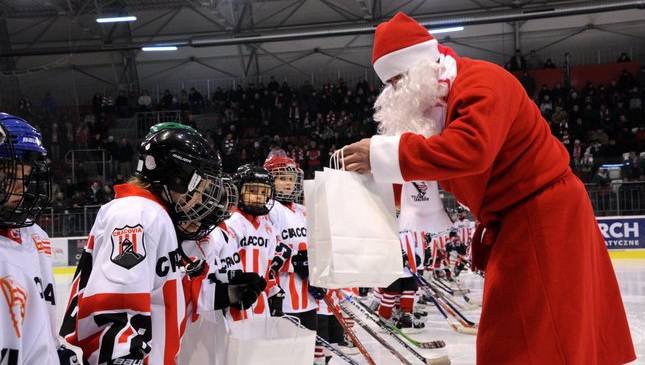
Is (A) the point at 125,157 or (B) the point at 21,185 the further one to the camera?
(A) the point at 125,157

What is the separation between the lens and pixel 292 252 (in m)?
5.00

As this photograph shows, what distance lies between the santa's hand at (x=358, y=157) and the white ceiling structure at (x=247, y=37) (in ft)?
49.3

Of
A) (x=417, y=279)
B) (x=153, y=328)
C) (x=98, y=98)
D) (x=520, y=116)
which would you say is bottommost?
(x=417, y=279)

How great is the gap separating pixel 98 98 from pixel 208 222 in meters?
18.1

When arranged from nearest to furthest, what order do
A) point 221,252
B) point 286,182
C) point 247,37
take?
point 221,252 < point 286,182 < point 247,37

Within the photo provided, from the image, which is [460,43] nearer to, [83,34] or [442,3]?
[442,3]

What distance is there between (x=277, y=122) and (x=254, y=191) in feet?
45.9

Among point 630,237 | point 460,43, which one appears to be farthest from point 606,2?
point 630,237

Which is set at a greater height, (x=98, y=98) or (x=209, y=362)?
(x=98, y=98)

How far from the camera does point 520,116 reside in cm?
185

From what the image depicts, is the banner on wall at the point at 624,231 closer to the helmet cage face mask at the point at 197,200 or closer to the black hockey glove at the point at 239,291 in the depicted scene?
the black hockey glove at the point at 239,291

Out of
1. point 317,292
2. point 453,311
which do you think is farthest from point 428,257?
point 317,292

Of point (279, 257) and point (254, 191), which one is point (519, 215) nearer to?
point (254, 191)

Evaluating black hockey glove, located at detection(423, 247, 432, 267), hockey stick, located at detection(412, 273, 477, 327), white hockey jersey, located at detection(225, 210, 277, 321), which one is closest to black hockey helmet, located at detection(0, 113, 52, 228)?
white hockey jersey, located at detection(225, 210, 277, 321)
